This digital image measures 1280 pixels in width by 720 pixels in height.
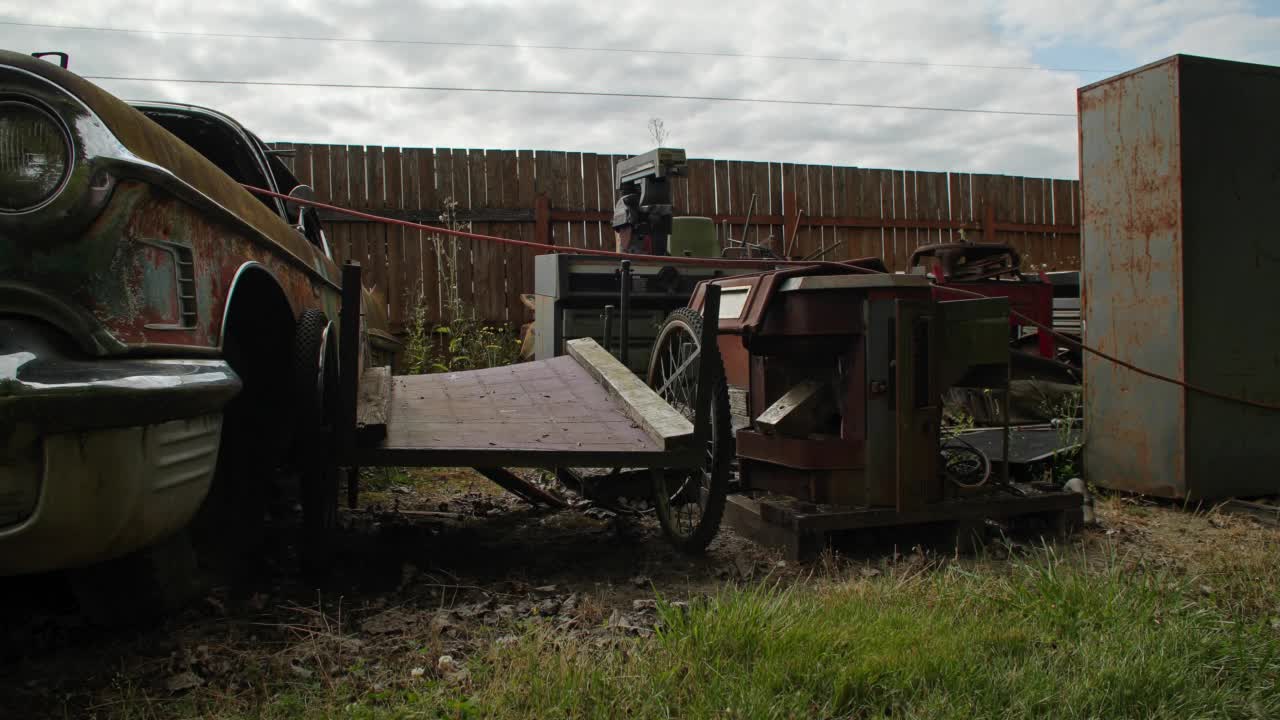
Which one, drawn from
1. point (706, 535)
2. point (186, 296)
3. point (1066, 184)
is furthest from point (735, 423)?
point (1066, 184)

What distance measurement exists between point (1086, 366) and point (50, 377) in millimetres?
4729

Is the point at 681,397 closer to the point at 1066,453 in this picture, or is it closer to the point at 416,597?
the point at 416,597

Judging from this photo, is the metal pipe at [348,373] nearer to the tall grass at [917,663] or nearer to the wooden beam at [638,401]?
the tall grass at [917,663]

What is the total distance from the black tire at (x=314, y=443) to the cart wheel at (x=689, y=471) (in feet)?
4.01

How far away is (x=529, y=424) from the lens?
344cm

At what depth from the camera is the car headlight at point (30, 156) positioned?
5.94 feet

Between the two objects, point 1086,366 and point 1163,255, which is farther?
point 1086,366

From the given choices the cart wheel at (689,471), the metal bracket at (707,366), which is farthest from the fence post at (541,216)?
the metal bracket at (707,366)

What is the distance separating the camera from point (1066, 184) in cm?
1258

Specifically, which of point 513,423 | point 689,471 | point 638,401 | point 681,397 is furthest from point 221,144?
point 689,471

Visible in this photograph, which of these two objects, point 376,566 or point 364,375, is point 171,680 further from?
point 364,375

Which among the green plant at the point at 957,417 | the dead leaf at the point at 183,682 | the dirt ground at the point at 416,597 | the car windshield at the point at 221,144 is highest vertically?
the car windshield at the point at 221,144

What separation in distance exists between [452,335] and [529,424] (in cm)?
455

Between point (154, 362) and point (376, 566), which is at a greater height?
point (154, 362)
